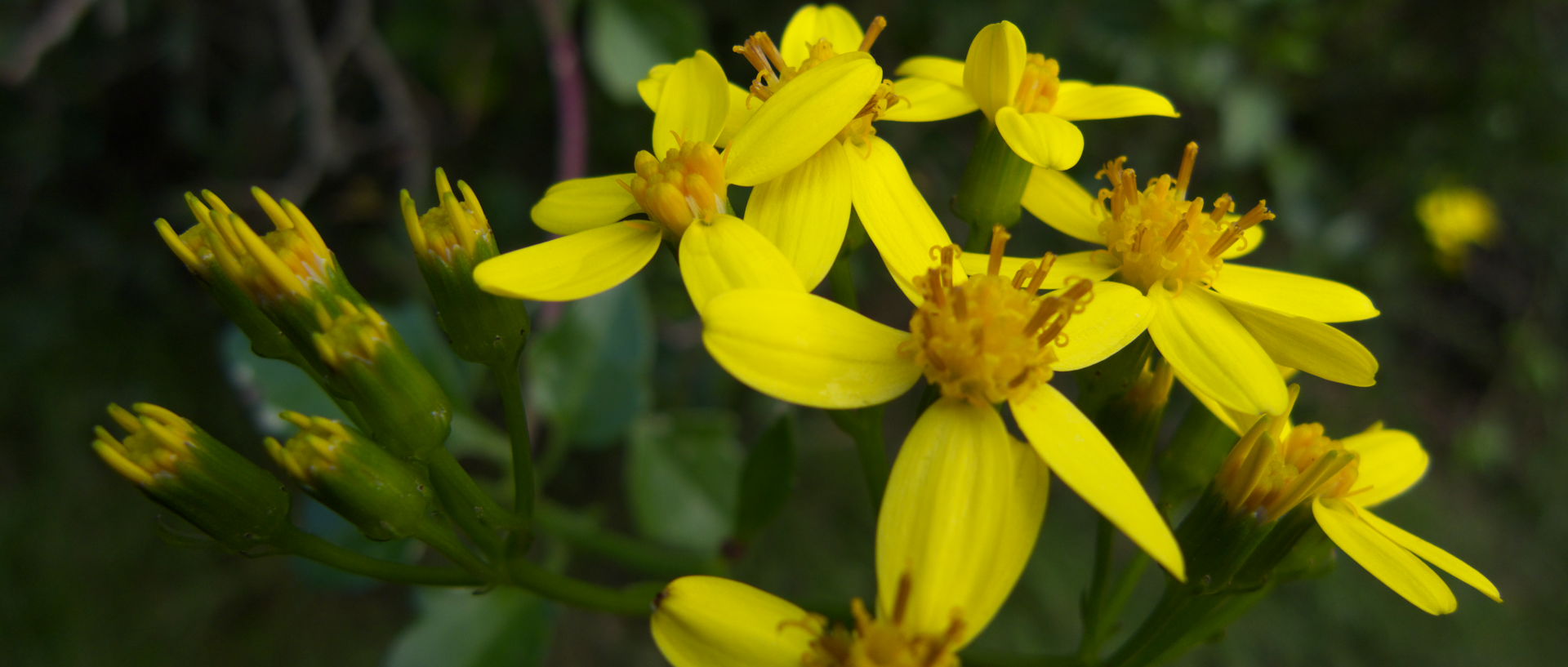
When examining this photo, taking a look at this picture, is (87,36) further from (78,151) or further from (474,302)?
(474,302)

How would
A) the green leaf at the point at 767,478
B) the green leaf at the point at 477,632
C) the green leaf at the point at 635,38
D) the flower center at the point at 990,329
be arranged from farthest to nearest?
the green leaf at the point at 635,38 → the green leaf at the point at 477,632 → the green leaf at the point at 767,478 → the flower center at the point at 990,329

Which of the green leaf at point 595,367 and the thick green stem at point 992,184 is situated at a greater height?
the thick green stem at point 992,184

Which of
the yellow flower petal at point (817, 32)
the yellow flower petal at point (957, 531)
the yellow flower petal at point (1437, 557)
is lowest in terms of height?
the yellow flower petal at point (1437, 557)

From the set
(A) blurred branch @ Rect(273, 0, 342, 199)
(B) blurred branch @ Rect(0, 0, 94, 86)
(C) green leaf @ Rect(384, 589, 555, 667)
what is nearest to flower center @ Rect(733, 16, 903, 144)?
(C) green leaf @ Rect(384, 589, 555, 667)

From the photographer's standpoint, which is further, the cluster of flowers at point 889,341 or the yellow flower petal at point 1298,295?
the yellow flower petal at point 1298,295

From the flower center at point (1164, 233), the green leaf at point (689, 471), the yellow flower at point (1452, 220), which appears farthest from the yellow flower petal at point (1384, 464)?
the yellow flower at point (1452, 220)

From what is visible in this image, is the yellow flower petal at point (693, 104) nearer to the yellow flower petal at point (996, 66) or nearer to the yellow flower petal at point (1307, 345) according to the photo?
the yellow flower petal at point (996, 66)

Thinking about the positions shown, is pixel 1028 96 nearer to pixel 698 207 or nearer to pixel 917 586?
pixel 698 207
